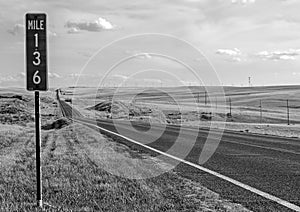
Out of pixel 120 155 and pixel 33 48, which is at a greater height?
pixel 33 48

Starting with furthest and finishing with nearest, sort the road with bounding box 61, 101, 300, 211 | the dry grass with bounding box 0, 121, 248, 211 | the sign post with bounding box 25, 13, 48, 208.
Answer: the road with bounding box 61, 101, 300, 211 < the dry grass with bounding box 0, 121, 248, 211 < the sign post with bounding box 25, 13, 48, 208

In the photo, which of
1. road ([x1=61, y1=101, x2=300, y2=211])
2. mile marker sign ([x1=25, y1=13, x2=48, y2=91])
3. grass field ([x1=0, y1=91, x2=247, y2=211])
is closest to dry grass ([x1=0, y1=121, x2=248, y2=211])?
grass field ([x1=0, y1=91, x2=247, y2=211])

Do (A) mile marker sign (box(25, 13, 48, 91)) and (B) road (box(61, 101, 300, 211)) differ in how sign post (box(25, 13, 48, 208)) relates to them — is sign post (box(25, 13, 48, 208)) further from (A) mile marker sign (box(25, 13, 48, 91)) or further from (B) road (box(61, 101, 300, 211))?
(B) road (box(61, 101, 300, 211))

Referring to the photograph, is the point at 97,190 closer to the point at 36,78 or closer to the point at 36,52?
the point at 36,78

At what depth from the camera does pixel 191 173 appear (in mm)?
9625

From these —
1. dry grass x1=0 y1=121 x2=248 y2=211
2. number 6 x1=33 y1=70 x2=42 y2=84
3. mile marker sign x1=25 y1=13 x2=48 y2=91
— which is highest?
mile marker sign x1=25 y1=13 x2=48 y2=91

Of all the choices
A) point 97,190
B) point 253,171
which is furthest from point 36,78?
point 253,171

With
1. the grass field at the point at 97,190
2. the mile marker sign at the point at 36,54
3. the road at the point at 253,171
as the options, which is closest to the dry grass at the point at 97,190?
the grass field at the point at 97,190

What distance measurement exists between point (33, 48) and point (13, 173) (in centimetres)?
403

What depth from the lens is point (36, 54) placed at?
6.01 metres

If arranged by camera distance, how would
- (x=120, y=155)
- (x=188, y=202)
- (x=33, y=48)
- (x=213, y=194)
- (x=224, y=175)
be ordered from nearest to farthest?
1. (x=33, y=48)
2. (x=188, y=202)
3. (x=213, y=194)
4. (x=224, y=175)
5. (x=120, y=155)

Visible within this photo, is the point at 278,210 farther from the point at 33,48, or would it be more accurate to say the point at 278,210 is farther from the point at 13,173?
the point at 13,173

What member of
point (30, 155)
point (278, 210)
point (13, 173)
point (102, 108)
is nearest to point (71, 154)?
point (30, 155)

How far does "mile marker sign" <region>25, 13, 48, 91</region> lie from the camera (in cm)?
600
